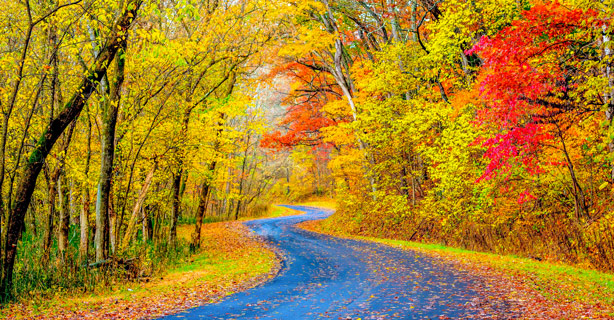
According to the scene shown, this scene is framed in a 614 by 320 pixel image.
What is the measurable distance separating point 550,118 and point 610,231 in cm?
336

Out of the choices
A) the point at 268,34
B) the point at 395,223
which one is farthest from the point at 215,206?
the point at 268,34

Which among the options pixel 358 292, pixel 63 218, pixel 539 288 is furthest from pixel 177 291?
pixel 539 288

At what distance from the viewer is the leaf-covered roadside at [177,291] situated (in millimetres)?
7723

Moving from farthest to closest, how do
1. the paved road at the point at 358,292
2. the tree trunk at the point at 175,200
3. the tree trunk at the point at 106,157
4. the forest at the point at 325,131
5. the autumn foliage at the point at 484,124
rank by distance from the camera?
the tree trunk at the point at 175,200 → the tree trunk at the point at 106,157 → the autumn foliage at the point at 484,124 → the forest at the point at 325,131 → the paved road at the point at 358,292

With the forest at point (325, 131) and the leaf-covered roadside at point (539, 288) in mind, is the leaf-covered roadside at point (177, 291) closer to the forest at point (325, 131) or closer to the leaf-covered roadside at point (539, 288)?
the forest at point (325, 131)

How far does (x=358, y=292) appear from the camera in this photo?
8.71m

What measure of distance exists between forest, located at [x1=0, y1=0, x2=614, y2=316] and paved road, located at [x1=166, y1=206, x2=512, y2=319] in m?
3.34

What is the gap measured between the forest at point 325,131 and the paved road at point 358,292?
334 cm

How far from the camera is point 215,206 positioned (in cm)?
3497

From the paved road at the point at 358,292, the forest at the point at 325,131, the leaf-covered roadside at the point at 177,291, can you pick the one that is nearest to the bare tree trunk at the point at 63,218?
the forest at the point at 325,131

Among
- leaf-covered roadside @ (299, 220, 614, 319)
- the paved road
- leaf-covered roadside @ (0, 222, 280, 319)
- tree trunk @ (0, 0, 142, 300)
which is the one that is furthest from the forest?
the paved road

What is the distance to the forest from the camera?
29.3 feet

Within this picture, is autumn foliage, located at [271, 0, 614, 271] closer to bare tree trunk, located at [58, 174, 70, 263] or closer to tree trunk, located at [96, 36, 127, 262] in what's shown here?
tree trunk, located at [96, 36, 127, 262]

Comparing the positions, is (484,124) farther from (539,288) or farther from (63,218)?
(63,218)
